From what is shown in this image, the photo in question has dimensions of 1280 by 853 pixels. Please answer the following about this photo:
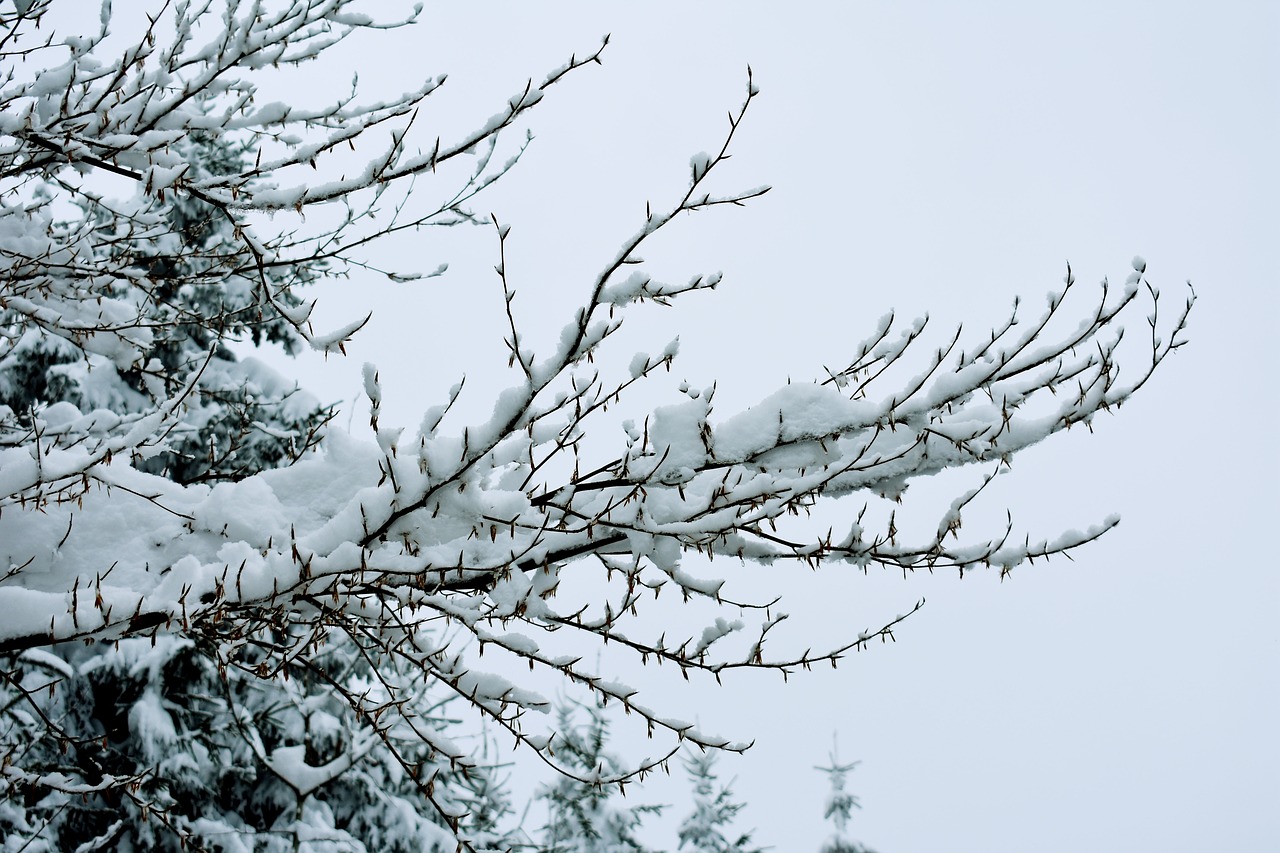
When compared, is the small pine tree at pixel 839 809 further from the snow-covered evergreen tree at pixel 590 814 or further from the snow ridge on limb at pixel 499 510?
the snow ridge on limb at pixel 499 510

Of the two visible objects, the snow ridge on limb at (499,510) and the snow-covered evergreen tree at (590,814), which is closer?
the snow ridge on limb at (499,510)

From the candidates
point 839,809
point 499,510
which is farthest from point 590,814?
point 499,510

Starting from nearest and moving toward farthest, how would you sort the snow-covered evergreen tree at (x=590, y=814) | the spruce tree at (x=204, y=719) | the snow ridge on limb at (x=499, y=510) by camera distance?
the snow ridge on limb at (x=499, y=510)
the spruce tree at (x=204, y=719)
the snow-covered evergreen tree at (x=590, y=814)

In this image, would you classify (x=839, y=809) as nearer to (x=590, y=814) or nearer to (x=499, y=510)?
(x=590, y=814)

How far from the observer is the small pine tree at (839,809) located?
12227 mm

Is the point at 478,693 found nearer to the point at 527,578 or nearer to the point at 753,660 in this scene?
the point at 527,578

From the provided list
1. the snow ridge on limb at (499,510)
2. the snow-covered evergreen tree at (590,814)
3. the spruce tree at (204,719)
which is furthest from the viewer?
the snow-covered evergreen tree at (590,814)

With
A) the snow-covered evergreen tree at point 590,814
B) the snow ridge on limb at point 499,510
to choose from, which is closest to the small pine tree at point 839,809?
the snow-covered evergreen tree at point 590,814

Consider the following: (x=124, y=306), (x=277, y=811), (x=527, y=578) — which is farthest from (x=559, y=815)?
(x=527, y=578)

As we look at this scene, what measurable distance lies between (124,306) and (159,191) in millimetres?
1209

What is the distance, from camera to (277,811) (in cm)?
730

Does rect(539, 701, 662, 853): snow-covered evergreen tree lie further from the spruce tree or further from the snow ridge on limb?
the snow ridge on limb

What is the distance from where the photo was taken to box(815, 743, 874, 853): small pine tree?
12.2 m

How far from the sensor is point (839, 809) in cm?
1259
